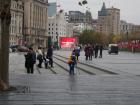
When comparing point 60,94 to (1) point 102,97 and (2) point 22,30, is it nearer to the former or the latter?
(1) point 102,97

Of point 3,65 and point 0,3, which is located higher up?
point 0,3

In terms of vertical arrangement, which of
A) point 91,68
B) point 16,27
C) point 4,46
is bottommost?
point 91,68

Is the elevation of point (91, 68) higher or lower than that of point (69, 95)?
lower

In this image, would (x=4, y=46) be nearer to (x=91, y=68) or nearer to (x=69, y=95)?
(x=69, y=95)

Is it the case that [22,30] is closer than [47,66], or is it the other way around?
[47,66]

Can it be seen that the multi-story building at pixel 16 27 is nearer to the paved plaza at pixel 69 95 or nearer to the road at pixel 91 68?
the road at pixel 91 68

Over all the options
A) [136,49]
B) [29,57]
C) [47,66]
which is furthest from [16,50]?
[29,57]

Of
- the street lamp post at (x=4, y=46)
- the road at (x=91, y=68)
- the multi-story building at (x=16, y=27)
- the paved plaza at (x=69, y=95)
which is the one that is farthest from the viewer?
the multi-story building at (x=16, y=27)

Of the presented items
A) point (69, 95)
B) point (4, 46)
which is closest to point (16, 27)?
point (4, 46)

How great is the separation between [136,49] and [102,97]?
11076 centimetres

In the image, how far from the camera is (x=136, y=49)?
127125 millimetres

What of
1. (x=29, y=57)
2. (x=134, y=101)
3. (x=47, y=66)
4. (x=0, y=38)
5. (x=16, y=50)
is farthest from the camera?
(x=16, y=50)

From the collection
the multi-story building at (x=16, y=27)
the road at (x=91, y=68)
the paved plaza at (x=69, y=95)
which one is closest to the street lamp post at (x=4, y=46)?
the paved plaza at (x=69, y=95)

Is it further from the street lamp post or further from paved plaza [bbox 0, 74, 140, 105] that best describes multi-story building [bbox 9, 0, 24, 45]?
the street lamp post
